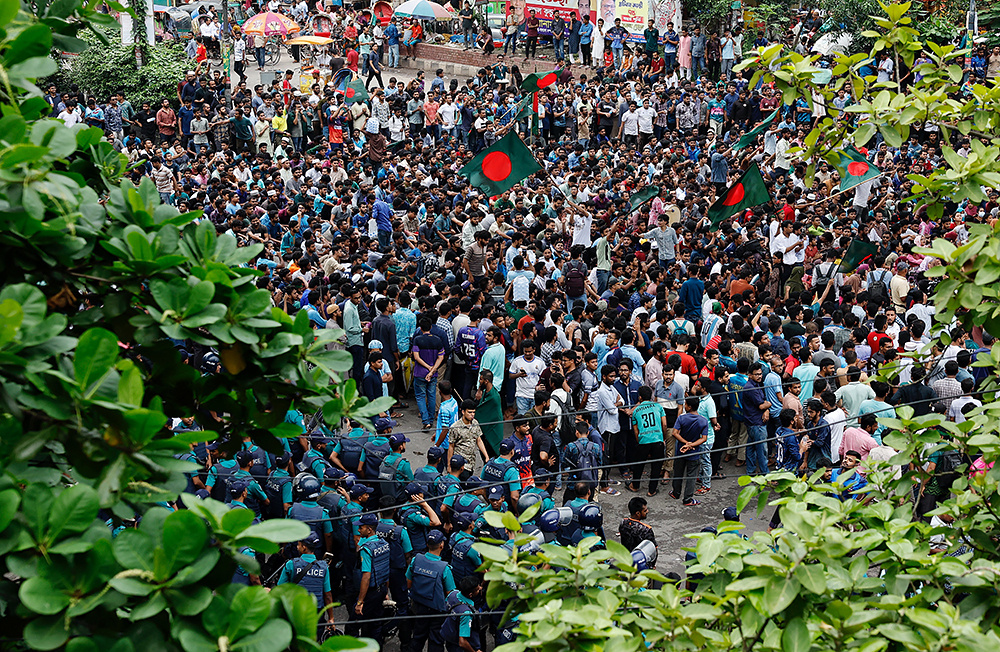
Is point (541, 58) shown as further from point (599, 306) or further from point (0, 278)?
point (0, 278)

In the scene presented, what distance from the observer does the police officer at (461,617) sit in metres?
7.12

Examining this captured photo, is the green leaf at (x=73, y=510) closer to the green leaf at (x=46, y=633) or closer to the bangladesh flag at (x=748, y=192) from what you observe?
the green leaf at (x=46, y=633)

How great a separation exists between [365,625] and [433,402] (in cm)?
423

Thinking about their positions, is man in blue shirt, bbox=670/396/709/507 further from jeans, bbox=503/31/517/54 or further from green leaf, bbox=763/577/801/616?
jeans, bbox=503/31/517/54

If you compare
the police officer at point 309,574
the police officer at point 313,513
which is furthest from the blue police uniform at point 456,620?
the police officer at point 313,513

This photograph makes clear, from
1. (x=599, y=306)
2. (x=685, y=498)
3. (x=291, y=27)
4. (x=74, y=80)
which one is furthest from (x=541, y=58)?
(x=685, y=498)

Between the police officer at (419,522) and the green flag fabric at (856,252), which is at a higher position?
the green flag fabric at (856,252)

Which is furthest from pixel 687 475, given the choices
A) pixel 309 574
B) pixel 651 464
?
pixel 309 574

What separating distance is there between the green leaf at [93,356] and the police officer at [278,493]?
6.29 meters

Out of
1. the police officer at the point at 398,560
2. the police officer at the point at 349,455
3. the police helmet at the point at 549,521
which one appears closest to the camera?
the police helmet at the point at 549,521

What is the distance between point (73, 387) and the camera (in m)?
2.47

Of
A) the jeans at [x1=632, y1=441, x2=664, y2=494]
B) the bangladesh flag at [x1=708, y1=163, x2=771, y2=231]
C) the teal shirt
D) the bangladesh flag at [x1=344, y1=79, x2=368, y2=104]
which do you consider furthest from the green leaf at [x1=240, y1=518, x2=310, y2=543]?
the bangladesh flag at [x1=344, y1=79, x2=368, y2=104]

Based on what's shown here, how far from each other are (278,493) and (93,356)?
253 inches

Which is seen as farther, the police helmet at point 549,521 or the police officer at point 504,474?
the police officer at point 504,474
